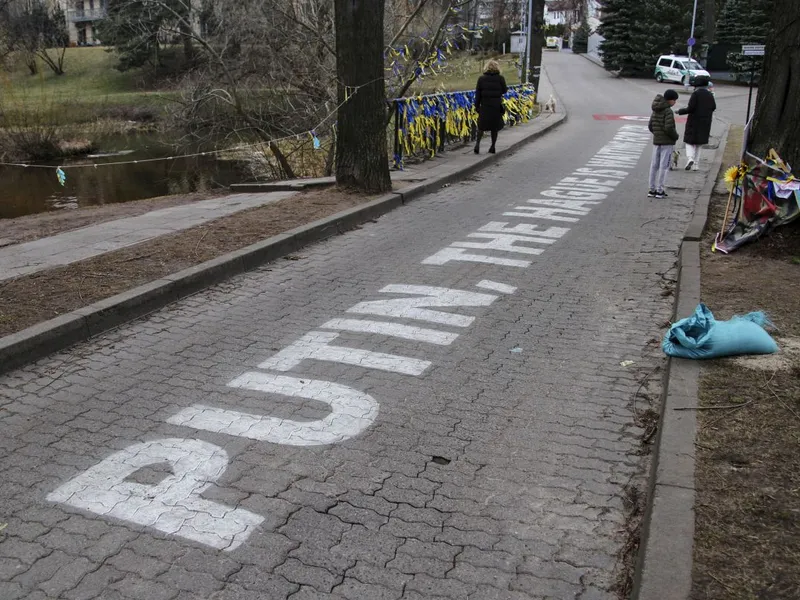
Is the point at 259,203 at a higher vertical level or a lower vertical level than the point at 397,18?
lower

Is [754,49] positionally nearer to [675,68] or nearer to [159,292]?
[159,292]

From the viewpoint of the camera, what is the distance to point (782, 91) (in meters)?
7.86

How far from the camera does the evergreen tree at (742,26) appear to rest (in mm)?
47031

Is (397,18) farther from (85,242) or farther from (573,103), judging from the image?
(573,103)

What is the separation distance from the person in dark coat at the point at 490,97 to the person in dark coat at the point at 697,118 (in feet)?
13.0

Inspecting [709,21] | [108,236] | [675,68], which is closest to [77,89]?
[675,68]

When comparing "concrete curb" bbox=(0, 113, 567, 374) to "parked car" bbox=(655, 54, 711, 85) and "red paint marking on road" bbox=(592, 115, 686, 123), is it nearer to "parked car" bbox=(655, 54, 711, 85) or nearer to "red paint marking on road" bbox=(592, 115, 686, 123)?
"red paint marking on road" bbox=(592, 115, 686, 123)

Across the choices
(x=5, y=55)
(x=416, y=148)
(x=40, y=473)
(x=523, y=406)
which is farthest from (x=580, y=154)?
(x=5, y=55)

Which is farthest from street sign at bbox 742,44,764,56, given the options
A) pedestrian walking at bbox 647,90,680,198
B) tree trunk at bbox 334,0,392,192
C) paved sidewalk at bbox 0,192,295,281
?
paved sidewalk at bbox 0,192,295,281

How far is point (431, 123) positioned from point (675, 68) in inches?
1518

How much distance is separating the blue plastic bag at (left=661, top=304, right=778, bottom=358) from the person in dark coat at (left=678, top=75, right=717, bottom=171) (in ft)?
32.0

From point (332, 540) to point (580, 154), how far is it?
16436mm

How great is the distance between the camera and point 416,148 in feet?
53.4

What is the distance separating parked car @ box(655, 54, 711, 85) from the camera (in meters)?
46.8
